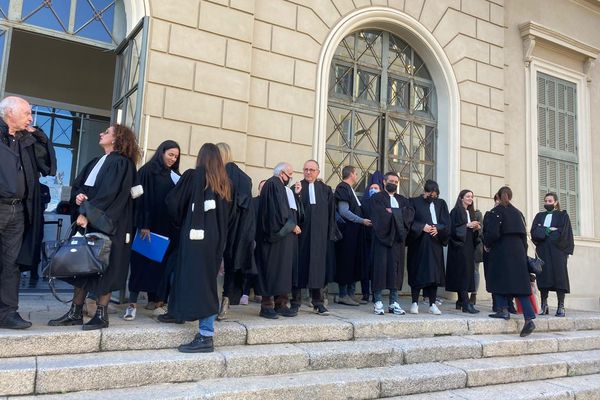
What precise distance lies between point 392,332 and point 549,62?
864 cm

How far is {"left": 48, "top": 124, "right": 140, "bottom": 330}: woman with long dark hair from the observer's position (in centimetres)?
422

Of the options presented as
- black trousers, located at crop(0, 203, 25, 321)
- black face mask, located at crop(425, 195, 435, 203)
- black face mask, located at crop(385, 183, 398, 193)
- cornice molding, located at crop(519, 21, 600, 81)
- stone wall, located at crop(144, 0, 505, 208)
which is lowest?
black trousers, located at crop(0, 203, 25, 321)

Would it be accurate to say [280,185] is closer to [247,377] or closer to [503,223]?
[247,377]

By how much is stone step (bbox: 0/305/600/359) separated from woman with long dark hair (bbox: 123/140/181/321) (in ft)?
1.04

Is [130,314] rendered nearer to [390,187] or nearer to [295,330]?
[295,330]

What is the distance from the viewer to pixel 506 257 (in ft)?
20.7

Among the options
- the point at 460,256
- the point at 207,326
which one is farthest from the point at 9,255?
the point at 460,256

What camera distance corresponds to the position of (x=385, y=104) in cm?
907

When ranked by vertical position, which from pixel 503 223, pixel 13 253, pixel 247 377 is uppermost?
pixel 503 223

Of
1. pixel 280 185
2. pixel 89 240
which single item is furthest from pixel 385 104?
pixel 89 240

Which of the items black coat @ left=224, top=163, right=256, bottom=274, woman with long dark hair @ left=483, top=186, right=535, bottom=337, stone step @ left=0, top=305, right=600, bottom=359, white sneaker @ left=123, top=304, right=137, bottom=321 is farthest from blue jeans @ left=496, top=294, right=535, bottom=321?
white sneaker @ left=123, top=304, right=137, bottom=321

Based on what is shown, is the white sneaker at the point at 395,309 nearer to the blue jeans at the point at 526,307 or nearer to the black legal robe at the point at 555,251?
the blue jeans at the point at 526,307

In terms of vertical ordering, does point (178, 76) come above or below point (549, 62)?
below

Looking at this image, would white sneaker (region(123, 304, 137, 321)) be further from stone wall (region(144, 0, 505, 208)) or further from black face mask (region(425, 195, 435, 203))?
black face mask (region(425, 195, 435, 203))
